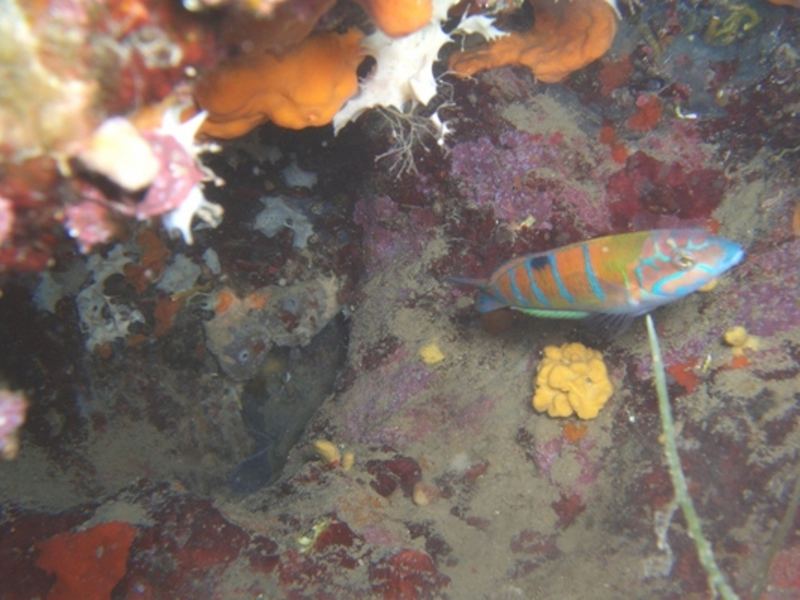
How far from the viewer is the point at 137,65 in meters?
1.50

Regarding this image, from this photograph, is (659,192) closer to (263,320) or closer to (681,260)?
(681,260)

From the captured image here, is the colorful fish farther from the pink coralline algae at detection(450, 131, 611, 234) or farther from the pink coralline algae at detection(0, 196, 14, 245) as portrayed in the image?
the pink coralline algae at detection(0, 196, 14, 245)

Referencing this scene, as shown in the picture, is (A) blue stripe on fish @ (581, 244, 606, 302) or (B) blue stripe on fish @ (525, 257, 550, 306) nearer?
(A) blue stripe on fish @ (581, 244, 606, 302)

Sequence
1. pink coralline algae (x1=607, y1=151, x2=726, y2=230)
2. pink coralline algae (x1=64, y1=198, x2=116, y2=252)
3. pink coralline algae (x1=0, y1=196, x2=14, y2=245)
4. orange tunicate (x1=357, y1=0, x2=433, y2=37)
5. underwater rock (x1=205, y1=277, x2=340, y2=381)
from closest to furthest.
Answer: pink coralline algae (x1=0, y1=196, x2=14, y2=245) < pink coralline algae (x1=64, y1=198, x2=116, y2=252) < orange tunicate (x1=357, y1=0, x2=433, y2=37) < pink coralline algae (x1=607, y1=151, x2=726, y2=230) < underwater rock (x1=205, y1=277, x2=340, y2=381)

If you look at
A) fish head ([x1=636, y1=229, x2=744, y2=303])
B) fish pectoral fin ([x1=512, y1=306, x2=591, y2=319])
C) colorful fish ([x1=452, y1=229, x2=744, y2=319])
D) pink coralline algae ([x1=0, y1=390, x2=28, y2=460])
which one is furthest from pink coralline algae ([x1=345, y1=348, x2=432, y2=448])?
pink coralline algae ([x1=0, y1=390, x2=28, y2=460])

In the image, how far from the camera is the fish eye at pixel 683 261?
105 inches

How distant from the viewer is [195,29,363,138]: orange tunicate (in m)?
2.46

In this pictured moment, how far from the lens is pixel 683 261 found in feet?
8.86

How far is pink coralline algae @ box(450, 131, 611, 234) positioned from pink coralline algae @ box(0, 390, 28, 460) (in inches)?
124

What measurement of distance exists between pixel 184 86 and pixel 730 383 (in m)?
3.40

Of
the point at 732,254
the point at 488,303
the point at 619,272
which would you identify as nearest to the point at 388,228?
the point at 488,303

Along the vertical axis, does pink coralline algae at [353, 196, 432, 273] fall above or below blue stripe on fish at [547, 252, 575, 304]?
below

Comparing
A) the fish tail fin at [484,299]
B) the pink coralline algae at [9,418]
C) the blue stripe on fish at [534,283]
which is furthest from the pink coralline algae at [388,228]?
the pink coralline algae at [9,418]

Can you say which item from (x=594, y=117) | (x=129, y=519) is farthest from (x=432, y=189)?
(x=129, y=519)
